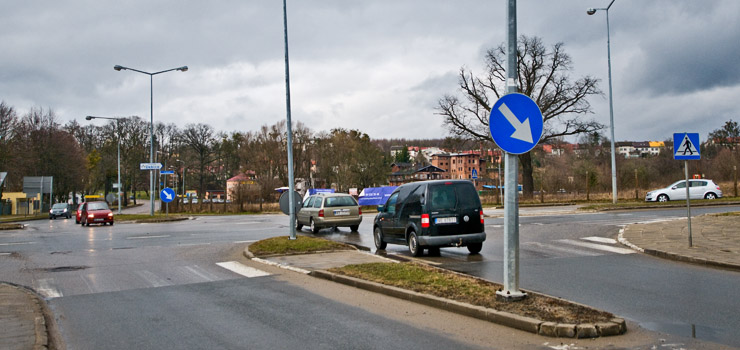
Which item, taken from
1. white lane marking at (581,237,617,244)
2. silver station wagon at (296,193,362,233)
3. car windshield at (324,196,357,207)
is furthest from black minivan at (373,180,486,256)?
car windshield at (324,196,357,207)

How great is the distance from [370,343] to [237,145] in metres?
89.8

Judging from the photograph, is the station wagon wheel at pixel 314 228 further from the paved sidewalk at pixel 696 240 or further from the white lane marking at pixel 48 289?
the white lane marking at pixel 48 289

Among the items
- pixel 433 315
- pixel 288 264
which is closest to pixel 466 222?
pixel 288 264

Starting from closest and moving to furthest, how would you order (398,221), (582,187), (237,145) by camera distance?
(398,221) < (582,187) < (237,145)


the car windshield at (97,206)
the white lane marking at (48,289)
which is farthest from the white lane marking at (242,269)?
the car windshield at (97,206)

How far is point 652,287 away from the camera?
8.75 meters

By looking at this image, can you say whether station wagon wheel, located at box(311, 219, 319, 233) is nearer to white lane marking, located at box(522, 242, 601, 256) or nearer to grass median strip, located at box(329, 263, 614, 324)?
white lane marking, located at box(522, 242, 601, 256)

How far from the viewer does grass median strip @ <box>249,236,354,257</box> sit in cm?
1436

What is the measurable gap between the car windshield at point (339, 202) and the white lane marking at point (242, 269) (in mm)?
8894

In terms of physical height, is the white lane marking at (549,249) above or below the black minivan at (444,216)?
below

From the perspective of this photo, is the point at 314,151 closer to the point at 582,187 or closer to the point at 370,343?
the point at 582,187

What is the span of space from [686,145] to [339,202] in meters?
12.5

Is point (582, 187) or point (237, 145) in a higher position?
point (237, 145)

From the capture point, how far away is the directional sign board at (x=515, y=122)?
23.5 ft
